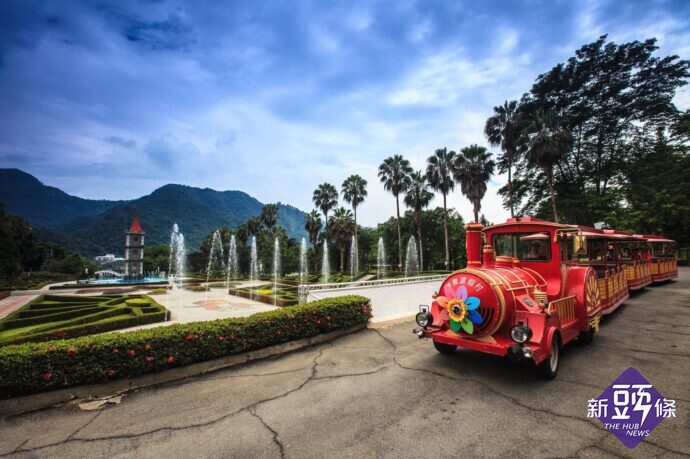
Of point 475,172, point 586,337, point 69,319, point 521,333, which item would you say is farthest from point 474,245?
point 475,172

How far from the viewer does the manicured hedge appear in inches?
197

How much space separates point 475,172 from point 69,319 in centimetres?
3710

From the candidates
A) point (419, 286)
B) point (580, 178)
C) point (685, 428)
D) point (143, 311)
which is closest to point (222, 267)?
point (143, 311)

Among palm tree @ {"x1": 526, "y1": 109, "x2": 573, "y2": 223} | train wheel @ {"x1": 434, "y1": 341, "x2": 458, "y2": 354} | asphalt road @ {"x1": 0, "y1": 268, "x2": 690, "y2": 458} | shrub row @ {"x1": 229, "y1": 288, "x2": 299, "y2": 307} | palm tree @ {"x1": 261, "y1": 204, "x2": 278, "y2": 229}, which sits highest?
palm tree @ {"x1": 526, "y1": 109, "x2": 573, "y2": 223}

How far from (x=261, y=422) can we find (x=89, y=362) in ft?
11.1

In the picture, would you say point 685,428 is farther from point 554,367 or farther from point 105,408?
point 105,408

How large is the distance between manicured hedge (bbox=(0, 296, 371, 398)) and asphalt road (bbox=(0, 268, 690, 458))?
47cm

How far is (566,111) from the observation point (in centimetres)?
3822

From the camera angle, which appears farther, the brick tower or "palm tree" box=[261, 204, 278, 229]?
the brick tower

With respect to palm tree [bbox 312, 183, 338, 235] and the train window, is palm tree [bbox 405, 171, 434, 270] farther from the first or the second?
the train window

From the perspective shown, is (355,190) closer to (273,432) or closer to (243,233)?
(243,233)

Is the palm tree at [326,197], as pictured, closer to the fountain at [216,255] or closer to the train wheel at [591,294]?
the fountain at [216,255]

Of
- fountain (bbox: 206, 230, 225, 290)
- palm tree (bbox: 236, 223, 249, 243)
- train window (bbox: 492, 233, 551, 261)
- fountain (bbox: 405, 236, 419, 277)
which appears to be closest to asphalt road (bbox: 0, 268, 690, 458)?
train window (bbox: 492, 233, 551, 261)

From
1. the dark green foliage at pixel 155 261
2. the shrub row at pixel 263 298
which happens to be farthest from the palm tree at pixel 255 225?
the dark green foliage at pixel 155 261
